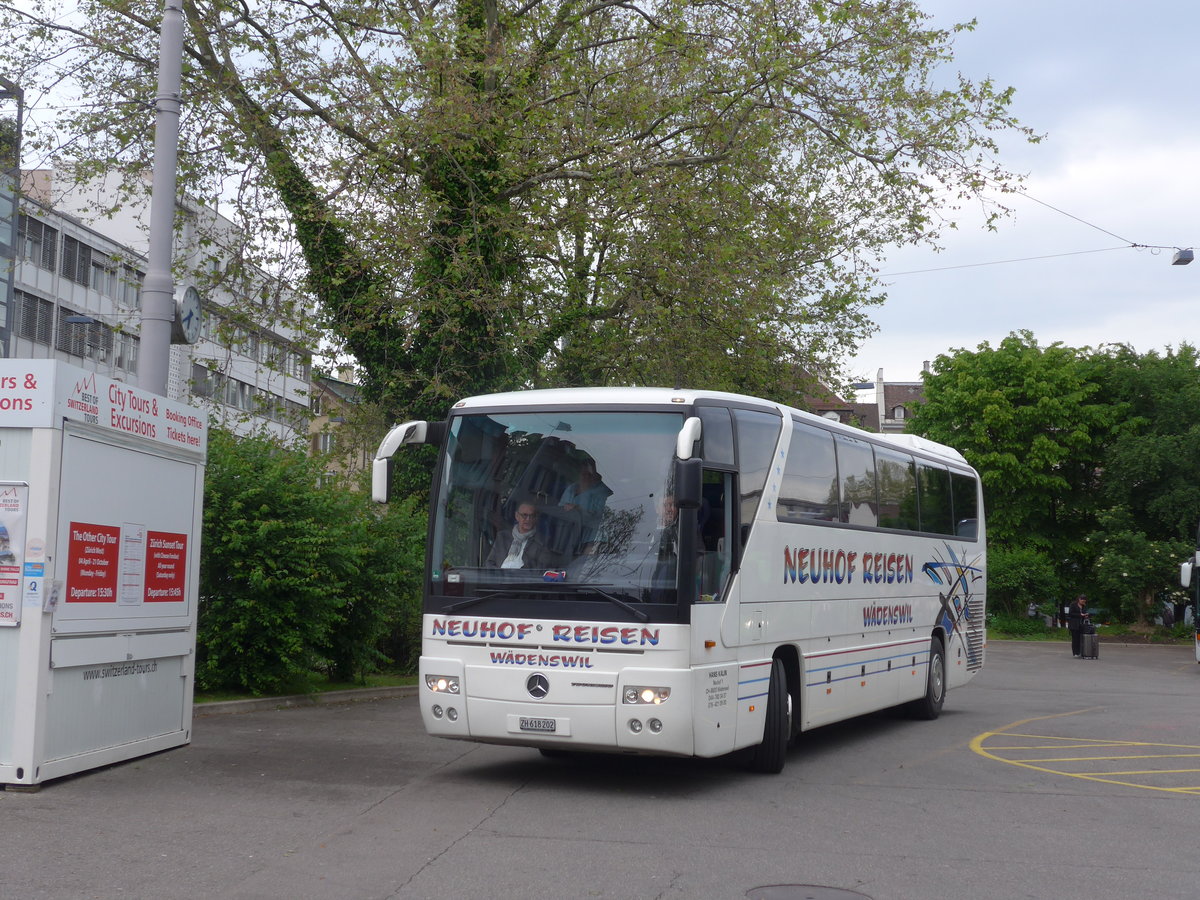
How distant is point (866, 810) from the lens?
9.80 m

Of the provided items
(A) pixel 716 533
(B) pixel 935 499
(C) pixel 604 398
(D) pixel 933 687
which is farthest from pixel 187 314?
(D) pixel 933 687

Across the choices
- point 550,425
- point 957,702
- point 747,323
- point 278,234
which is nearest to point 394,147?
point 278,234

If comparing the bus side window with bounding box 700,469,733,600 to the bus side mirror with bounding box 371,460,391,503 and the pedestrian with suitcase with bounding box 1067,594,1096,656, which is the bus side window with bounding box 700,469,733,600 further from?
the pedestrian with suitcase with bounding box 1067,594,1096,656

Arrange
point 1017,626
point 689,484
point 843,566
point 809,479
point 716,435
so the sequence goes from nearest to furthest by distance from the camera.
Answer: point 689,484 → point 716,435 → point 809,479 → point 843,566 → point 1017,626

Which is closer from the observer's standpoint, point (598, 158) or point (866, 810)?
point (866, 810)

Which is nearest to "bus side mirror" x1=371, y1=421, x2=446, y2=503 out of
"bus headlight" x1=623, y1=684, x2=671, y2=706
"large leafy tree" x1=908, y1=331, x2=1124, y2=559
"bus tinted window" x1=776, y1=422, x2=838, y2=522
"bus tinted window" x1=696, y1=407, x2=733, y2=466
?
"bus tinted window" x1=696, y1=407, x2=733, y2=466

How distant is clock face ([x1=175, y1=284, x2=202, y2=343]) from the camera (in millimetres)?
12781

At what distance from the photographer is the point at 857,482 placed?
46.8ft

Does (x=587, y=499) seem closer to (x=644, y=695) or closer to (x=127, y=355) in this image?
(x=644, y=695)

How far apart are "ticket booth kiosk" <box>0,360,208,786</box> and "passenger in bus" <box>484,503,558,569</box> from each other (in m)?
2.83

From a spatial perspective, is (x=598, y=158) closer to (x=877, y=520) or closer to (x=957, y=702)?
(x=877, y=520)

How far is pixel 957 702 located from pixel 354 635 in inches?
366

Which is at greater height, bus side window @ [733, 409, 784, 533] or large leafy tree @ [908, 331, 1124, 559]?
large leafy tree @ [908, 331, 1124, 559]

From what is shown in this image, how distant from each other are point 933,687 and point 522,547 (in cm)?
882
